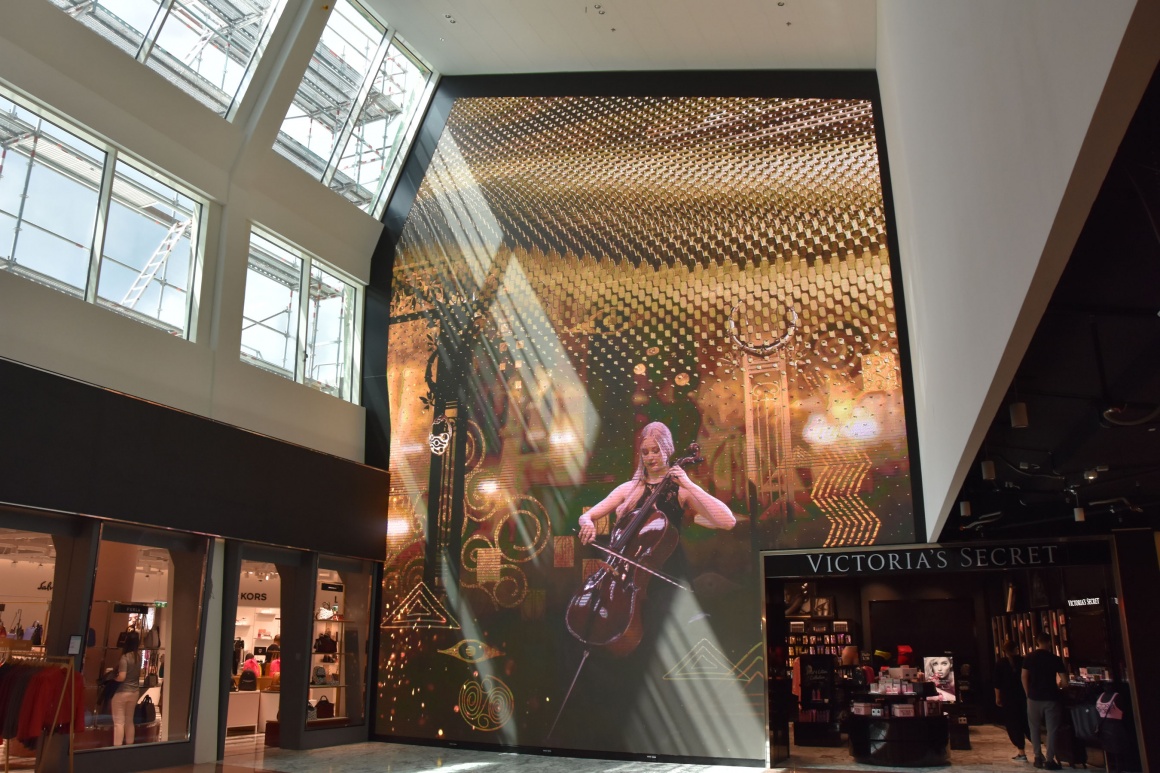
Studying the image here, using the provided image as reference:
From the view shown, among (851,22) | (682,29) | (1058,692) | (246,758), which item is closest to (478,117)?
(682,29)

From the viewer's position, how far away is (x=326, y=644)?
11.6 metres

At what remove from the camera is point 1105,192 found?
218 cm

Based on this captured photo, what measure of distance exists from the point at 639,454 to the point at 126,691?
612cm

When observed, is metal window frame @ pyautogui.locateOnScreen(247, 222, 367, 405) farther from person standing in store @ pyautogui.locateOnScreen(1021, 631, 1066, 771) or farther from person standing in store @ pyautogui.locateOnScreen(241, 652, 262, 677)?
person standing in store @ pyautogui.locateOnScreen(1021, 631, 1066, 771)

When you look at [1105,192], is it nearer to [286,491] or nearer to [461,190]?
[286,491]

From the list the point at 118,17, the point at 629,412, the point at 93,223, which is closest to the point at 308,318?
the point at 93,223

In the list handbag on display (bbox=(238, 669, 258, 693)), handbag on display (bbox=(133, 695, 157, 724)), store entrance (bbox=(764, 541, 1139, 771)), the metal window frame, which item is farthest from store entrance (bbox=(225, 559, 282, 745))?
store entrance (bbox=(764, 541, 1139, 771))

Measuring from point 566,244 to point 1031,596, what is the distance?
8.83 meters

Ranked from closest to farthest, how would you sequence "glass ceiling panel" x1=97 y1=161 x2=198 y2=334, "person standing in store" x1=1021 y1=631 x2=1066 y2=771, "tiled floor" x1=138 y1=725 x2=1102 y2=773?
1. "tiled floor" x1=138 y1=725 x2=1102 y2=773
2. "person standing in store" x1=1021 y1=631 x2=1066 y2=771
3. "glass ceiling panel" x1=97 y1=161 x2=198 y2=334

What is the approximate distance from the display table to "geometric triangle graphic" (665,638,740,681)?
1.63m

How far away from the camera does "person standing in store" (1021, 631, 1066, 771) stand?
9.52 m

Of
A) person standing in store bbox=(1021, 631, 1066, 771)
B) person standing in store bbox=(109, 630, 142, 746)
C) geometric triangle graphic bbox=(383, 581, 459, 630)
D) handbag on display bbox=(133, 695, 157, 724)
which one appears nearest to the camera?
person standing in store bbox=(109, 630, 142, 746)

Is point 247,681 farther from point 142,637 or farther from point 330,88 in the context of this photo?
point 330,88

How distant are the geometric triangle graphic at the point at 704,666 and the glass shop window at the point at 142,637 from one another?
5390 millimetres
